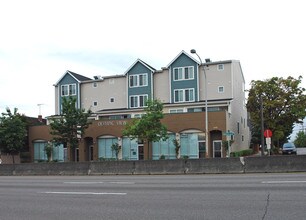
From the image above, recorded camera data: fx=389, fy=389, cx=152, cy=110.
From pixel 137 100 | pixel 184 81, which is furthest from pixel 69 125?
pixel 184 81

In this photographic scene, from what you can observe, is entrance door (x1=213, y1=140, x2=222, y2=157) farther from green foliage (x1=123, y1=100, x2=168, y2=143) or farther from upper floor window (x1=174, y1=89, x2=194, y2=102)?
upper floor window (x1=174, y1=89, x2=194, y2=102)

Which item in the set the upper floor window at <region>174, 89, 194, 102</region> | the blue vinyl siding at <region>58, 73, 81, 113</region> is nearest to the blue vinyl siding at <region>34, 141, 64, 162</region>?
the blue vinyl siding at <region>58, 73, 81, 113</region>

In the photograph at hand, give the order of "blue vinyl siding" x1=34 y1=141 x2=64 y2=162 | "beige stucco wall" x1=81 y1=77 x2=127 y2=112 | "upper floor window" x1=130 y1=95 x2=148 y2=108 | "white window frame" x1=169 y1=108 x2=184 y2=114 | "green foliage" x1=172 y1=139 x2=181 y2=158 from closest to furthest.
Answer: "green foliage" x1=172 y1=139 x2=181 y2=158 → "white window frame" x1=169 y1=108 x2=184 y2=114 → "blue vinyl siding" x1=34 y1=141 x2=64 y2=162 → "upper floor window" x1=130 y1=95 x2=148 y2=108 → "beige stucco wall" x1=81 y1=77 x2=127 y2=112

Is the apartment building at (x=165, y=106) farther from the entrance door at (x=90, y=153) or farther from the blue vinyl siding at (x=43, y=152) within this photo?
the blue vinyl siding at (x=43, y=152)

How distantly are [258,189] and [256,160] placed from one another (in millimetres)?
→ 9432

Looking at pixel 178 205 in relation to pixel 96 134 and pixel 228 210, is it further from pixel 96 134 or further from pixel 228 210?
pixel 96 134

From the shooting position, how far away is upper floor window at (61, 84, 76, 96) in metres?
58.0

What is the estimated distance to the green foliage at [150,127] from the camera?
39.5 meters

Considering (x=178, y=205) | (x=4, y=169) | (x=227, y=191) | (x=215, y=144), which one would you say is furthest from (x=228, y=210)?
(x=215, y=144)

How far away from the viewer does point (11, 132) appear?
1914 inches

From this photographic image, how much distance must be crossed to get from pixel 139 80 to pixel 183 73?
6.56 m

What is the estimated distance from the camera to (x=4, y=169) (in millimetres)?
29609

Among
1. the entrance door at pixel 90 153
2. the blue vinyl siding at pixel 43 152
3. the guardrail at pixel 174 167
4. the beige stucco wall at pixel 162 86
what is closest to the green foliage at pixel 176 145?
the beige stucco wall at pixel 162 86

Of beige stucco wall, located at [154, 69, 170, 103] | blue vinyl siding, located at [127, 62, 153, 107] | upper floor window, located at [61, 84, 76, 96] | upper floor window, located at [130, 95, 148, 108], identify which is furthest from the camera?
upper floor window, located at [61, 84, 76, 96]
